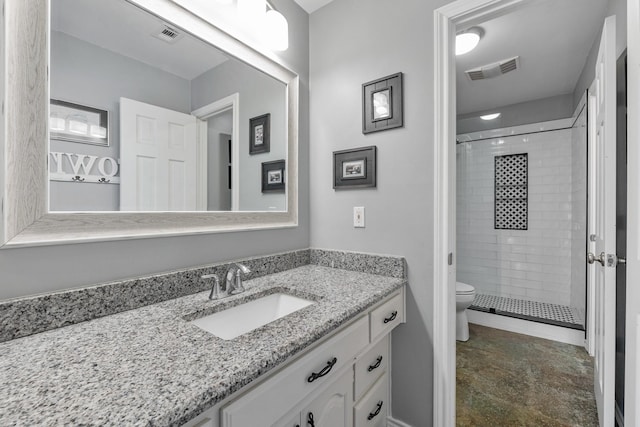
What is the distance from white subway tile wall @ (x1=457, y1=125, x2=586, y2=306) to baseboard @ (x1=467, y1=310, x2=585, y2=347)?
2.04 ft

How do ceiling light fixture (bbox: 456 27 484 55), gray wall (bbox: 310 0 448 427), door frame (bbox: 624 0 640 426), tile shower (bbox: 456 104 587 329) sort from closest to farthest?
door frame (bbox: 624 0 640 426) < gray wall (bbox: 310 0 448 427) < ceiling light fixture (bbox: 456 27 484 55) < tile shower (bbox: 456 104 587 329)

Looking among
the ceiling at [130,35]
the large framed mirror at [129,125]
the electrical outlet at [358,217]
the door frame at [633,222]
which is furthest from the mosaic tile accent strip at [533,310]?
the ceiling at [130,35]

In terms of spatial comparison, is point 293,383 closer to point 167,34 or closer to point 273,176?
point 273,176

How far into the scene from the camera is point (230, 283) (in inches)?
46.3

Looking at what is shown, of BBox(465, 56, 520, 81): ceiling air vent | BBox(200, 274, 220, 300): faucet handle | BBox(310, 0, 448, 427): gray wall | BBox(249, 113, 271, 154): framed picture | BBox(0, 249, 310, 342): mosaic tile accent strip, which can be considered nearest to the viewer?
BBox(0, 249, 310, 342): mosaic tile accent strip

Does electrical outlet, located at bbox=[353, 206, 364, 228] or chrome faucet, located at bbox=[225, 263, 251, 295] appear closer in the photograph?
chrome faucet, located at bbox=[225, 263, 251, 295]

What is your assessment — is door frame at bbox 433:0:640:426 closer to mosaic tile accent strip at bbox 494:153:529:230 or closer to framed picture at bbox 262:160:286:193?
framed picture at bbox 262:160:286:193

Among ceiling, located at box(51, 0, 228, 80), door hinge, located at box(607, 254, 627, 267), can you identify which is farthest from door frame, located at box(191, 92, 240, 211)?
door hinge, located at box(607, 254, 627, 267)

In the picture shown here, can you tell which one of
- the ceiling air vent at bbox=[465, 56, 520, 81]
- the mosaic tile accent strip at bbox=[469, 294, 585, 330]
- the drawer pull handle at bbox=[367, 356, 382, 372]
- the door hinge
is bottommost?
the mosaic tile accent strip at bbox=[469, 294, 585, 330]

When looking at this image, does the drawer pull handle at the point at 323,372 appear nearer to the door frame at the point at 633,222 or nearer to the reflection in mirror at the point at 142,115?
the reflection in mirror at the point at 142,115

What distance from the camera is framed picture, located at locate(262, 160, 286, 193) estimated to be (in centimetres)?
154

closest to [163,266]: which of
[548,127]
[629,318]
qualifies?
[629,318]

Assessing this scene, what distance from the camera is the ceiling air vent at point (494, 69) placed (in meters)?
2.32

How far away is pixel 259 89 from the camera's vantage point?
1.49m
